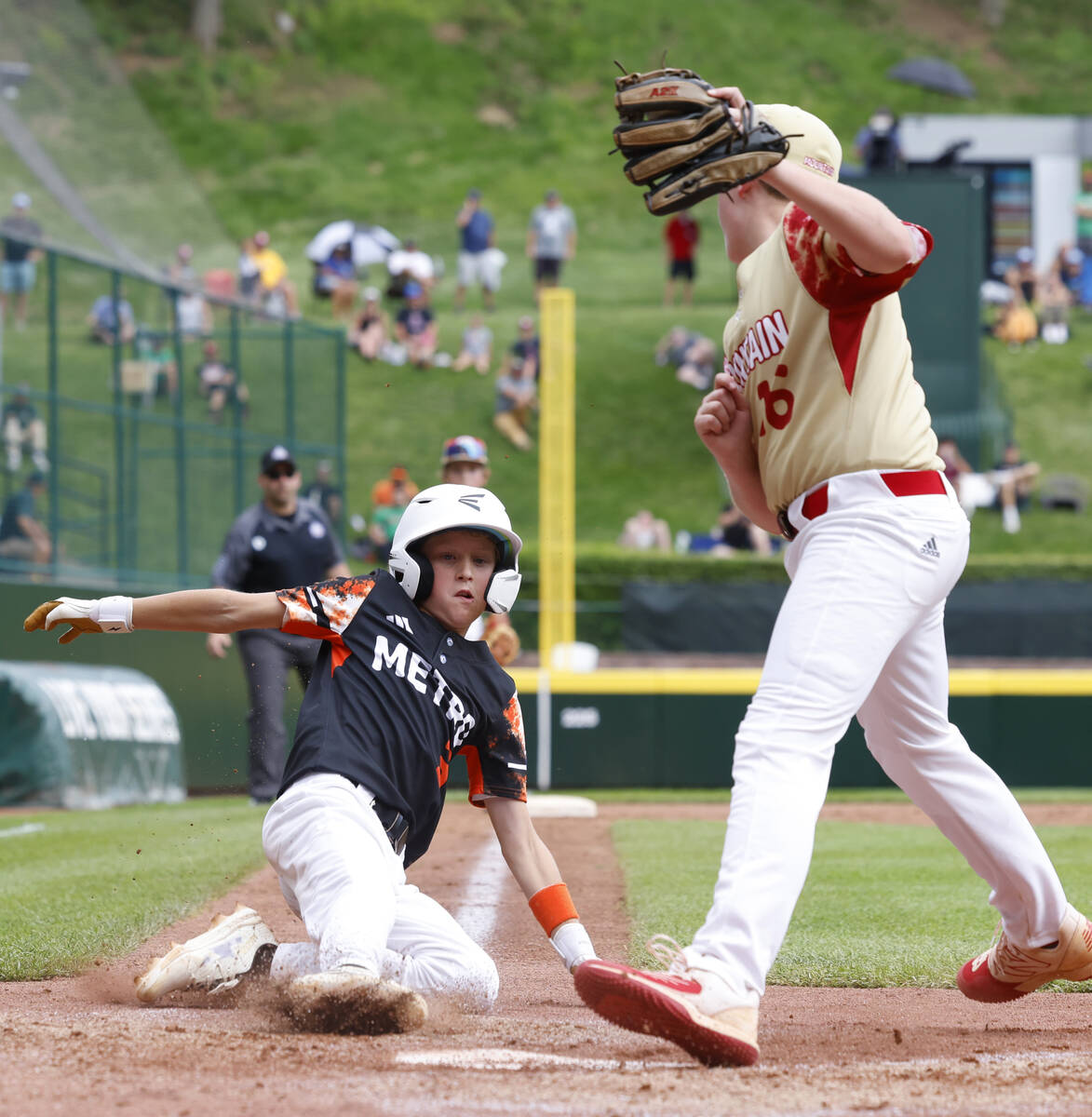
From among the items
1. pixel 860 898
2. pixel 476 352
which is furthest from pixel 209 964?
pixel 476 352

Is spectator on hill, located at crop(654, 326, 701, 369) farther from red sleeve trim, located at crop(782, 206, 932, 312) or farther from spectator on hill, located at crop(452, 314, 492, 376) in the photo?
red sleeve trim, located at crop(782, 206, 932, 312)

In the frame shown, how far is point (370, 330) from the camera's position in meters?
29.3

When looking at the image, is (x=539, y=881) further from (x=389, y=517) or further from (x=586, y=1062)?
(x=389, y=517)

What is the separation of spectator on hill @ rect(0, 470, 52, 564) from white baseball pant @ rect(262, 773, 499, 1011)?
29.6 feet

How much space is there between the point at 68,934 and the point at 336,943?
76.1 inches

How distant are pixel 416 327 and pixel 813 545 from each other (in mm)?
27267

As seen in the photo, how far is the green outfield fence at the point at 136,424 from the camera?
13289mm

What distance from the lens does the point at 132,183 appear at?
60.9 ft

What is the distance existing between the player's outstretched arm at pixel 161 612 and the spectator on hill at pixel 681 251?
29.1 m

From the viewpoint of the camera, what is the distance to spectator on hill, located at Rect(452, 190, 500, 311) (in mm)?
33250

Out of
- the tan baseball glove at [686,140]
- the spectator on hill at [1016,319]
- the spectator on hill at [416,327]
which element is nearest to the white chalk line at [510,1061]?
the tan baseball glove at [686,140]

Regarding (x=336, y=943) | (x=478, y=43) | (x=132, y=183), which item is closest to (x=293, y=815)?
(x=336, y=943)

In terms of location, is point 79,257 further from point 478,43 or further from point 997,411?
point 478,43

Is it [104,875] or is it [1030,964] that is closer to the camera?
[1030,964]
